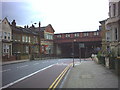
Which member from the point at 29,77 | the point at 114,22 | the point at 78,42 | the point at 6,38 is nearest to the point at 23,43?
the point at 6,38

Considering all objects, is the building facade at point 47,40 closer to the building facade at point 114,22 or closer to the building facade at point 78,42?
the building facade at point 78,42

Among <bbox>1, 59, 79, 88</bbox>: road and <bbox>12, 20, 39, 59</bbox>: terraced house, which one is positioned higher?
<bbox>12, 20, 39, 59</bbox>: terraced house

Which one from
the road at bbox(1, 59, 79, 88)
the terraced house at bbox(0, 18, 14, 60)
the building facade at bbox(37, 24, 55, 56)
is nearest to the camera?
the road at bbox(1, 59, 79, 88)

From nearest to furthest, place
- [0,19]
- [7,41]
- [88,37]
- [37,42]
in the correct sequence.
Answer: [0,19]
[7,41]
[37,42]
[88,37]

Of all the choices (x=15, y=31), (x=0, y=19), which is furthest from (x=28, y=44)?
(x=0, y=19)

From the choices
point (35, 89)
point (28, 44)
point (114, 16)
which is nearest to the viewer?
point (35, 89)

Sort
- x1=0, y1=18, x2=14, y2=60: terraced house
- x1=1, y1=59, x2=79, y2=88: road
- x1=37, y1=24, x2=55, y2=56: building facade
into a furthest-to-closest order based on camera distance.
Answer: x1=37, y1=24, x2=55, y2=56: building facade
x1=0, y1=18, x2=14, y2=60: terraced house
x1=1, y1=59, x2=79, y2=88: road

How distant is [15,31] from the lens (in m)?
45.3

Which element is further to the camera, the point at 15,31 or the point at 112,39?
the point at 15,31

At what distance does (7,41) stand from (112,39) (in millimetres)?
27441

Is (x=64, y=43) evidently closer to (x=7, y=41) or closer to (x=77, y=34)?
(x=77, y=34)

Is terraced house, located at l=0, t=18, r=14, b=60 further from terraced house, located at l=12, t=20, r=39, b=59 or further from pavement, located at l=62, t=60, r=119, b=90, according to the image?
pavement, located at l=62, t=60, r=119, b=90

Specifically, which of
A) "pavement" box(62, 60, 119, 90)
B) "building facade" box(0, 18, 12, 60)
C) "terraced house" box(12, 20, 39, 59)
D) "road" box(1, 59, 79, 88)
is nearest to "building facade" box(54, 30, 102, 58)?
"terraced house" box(12, 20, 39, 59)

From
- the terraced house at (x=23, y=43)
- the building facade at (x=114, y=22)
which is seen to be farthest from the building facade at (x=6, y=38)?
the building facade at (x=114, y=22)
